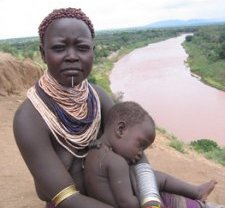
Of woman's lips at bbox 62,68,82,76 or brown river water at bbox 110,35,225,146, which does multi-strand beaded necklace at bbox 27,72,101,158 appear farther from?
brown river water at bbox 110,35,225,146

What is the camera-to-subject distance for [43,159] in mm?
1917

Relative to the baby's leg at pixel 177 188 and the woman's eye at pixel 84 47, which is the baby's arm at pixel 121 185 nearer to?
the baby's leg at pixel 177 188

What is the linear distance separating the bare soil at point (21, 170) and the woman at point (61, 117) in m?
2.27

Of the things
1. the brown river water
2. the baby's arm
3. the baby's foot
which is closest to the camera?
the baby's arm

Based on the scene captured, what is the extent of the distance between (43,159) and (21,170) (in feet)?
12.1

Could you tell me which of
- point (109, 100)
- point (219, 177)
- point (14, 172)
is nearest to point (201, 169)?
point (219, 177)

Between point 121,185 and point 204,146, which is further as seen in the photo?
point 204,146

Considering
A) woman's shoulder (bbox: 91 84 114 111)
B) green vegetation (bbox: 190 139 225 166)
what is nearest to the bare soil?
green vegetation (bbox: 190 139 225 166)

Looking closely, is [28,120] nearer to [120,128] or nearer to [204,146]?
[120,128]

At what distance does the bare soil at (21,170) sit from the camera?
4.44 metres

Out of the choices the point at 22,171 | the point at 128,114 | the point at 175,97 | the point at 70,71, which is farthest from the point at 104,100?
the point at 175,97

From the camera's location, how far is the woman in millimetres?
1924

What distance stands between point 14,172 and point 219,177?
9.45 feet

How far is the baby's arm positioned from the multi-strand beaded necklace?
0.19m
